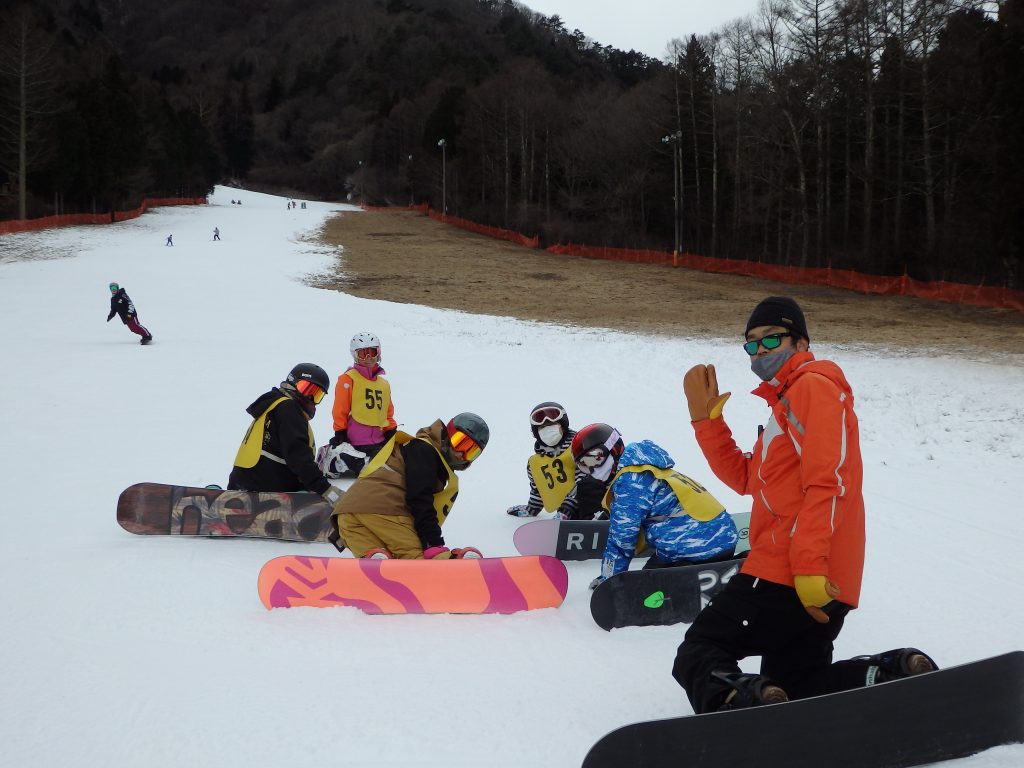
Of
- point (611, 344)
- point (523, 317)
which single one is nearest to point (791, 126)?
point (523, 317)

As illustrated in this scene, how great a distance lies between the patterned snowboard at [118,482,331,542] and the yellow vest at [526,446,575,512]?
1.59 metres

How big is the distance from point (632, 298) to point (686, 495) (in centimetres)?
2213

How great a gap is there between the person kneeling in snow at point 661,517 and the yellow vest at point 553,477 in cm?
144

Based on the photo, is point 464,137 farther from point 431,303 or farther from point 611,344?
point 611,344

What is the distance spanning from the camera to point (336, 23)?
542 ft

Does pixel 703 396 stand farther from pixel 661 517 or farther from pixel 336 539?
pixel 336 539

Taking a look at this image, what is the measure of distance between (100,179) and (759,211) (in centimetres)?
Answer: 3936

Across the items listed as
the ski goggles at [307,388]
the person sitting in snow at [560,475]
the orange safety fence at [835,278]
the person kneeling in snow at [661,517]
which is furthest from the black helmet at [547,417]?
the orange safety fence at [835,278]

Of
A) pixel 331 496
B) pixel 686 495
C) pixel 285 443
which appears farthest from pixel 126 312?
pixel 686 495

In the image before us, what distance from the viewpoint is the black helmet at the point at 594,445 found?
220 inches

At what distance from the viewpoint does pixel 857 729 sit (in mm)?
2873

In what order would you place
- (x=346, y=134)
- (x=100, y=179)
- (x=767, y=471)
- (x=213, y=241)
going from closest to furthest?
(x=767, y=471) < (x=213, y=241) < (x=100, y=179) < (x=346, y=134)

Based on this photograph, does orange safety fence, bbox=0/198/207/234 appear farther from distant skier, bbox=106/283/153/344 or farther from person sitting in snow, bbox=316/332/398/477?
person sitting in snow, bbox=316/332/398/477

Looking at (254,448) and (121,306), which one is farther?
(121,306)
